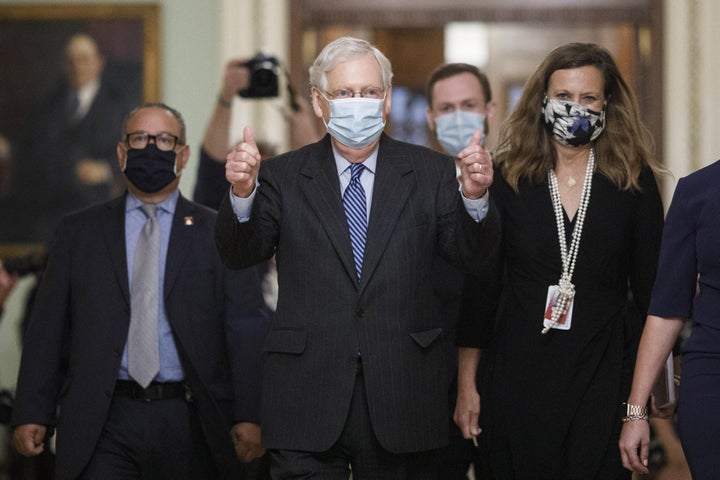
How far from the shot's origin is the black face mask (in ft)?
14.9

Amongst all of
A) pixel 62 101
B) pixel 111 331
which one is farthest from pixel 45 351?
pixel 62 101

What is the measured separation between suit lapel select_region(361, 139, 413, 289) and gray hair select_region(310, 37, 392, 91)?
0.23 metres

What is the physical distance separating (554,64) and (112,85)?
5.08 m

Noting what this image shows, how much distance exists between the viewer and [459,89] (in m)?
5.14

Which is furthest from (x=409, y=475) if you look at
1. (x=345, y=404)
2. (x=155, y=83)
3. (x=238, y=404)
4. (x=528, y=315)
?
(x=155, y=83)

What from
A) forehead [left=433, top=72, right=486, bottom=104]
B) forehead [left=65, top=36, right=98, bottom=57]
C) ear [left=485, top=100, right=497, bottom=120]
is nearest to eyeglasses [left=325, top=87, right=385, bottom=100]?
forehead [left=433, top=72, right=486, bottom=104]

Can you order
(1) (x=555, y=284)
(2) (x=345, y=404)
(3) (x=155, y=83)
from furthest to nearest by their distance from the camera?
(3) (x=155, y=83), (1) (x=555, y=284), (2) (x=345, y=404)

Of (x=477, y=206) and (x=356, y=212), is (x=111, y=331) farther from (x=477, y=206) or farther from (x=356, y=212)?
(x=477, y=206)

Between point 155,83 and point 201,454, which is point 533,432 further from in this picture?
point 155,83

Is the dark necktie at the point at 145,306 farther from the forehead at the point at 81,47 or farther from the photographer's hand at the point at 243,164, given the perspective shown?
the forehead at the point at 81,47

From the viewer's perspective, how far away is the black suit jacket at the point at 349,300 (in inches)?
136

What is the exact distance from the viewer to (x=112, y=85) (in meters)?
8.56

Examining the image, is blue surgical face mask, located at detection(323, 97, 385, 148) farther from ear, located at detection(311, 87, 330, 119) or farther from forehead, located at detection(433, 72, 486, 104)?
forehead, located at detection(433, 72, 486, 104)

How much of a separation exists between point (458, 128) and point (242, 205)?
1.85 metres
